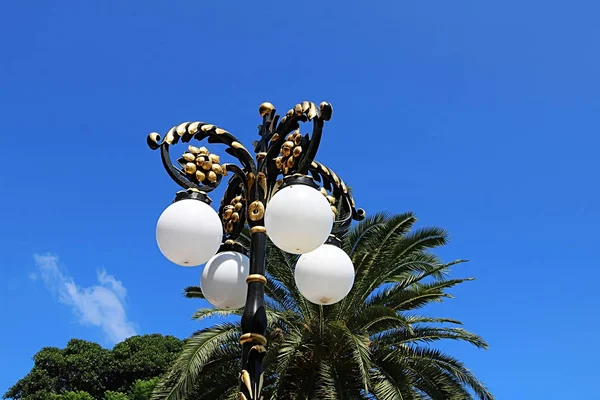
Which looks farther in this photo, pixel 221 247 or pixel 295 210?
pixel 221 247

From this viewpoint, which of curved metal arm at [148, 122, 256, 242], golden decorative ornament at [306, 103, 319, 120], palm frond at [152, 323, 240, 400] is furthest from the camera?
palm frond at [152, 323, 240, 400]

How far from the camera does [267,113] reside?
4.43 metres

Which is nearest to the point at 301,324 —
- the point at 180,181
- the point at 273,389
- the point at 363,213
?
the point at 273,389

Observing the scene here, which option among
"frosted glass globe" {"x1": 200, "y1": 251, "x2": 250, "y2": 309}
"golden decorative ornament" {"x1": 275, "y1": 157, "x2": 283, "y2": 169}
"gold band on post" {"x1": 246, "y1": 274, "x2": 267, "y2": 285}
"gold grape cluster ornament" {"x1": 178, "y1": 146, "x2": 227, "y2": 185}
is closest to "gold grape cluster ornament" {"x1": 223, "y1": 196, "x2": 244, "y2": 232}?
"gold grape cluster ornament" {"x1": 178, "y1": 146, "x2": 227, "y2": 185}

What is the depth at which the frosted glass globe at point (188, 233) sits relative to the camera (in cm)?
383

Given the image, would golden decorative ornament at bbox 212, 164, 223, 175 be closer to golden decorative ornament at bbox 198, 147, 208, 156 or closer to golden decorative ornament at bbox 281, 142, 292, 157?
golden decorative ornament at bbox 198, 147, 208, 156

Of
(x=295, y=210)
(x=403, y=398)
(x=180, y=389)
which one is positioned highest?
(x=180, y=389)

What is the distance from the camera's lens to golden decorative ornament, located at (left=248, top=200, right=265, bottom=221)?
3889 millimetres

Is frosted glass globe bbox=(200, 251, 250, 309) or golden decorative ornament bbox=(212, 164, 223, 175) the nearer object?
frosted glass globe bbox=(200, 251, 250, 309)

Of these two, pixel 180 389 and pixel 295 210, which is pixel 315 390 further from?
pixel 295 210

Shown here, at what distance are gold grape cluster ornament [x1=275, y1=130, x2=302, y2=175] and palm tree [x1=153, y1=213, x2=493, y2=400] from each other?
7.03 m

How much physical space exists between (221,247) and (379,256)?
29.3 feet

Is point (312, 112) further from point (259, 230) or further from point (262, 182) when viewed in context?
point (259, 230)

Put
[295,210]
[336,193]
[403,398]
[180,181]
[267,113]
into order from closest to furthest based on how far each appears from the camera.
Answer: [295,210] → [180,181] → [267,113] → [336,193] → [403,398]
